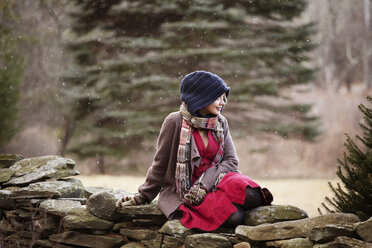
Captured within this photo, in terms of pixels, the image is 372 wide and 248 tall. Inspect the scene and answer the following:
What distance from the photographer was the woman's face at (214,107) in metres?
2.76

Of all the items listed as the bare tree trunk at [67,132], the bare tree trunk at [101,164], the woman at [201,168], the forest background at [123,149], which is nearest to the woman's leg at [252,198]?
the woman at [201,168]

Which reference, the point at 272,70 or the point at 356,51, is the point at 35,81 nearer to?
the point at 272,70

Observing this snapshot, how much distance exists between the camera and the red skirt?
8.72ft

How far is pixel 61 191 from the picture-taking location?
378 cm

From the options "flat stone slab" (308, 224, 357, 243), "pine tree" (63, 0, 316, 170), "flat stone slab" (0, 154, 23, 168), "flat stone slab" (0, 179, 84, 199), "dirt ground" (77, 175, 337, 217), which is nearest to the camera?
"flat stone slab" (308, 224, 357, 243)

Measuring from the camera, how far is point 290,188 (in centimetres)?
863

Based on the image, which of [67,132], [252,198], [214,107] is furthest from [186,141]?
[67,132]

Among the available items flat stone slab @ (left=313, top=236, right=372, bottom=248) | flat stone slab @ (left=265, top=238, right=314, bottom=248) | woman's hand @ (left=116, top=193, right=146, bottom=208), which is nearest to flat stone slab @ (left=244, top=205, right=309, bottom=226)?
flat stone slab @ (left=265, top=238, right=314, bottom=248)

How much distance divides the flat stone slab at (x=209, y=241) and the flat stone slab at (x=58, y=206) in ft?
4.15

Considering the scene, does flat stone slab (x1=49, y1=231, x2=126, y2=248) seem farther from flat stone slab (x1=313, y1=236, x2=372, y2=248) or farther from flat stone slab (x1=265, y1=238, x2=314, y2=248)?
flat stone slab (x1=313, y1=236, x2=372, y2=248)

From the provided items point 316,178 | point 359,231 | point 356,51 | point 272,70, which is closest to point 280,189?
point 316,178

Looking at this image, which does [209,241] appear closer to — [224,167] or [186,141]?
[224,167]

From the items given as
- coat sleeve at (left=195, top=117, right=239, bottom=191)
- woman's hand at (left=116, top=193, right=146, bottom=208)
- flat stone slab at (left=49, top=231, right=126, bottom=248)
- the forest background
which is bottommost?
flat stone slab at (left=49, top=231, right=126, bottom=248)

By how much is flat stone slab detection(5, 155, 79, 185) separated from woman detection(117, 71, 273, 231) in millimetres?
1438
